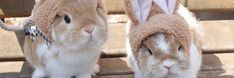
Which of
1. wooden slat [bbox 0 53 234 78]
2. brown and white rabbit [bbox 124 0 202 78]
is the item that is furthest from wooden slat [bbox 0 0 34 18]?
brown and white rabbit [bbox 124 0 202 78]

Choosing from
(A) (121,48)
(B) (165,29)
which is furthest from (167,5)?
(A) (121,48)

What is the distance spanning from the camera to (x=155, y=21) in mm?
1179

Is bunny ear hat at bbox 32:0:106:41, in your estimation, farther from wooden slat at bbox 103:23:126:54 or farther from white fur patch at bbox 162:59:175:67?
wooden slat at bbox 103:23:126:54

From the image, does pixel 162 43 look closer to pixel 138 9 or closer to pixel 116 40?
pixel 138 9

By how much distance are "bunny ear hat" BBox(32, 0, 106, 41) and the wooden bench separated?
22 centimetres

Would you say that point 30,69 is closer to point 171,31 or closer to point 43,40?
point 43,40

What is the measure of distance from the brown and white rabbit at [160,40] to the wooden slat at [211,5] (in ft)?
1.25

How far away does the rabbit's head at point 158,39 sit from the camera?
45.9 inches

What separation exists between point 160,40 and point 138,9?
11 cm

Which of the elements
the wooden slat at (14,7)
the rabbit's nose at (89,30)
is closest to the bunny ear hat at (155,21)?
the rabbit's nose at (89,30)

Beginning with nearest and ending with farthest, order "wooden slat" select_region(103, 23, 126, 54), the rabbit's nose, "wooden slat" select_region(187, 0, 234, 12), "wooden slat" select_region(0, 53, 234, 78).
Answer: the rabbit's nose
"wooden slat" select_region(0, 53, 234, 78)
"wooden slat" select_region(103, 23, 126, 54)
"wooden slat" select_region(187, 0, 234, 12)

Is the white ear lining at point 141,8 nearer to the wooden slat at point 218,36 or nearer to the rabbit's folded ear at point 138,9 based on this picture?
the rabbit's folded ear at point 138,9

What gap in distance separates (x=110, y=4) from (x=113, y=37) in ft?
0.35

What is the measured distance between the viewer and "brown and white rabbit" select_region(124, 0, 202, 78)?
1.17m
